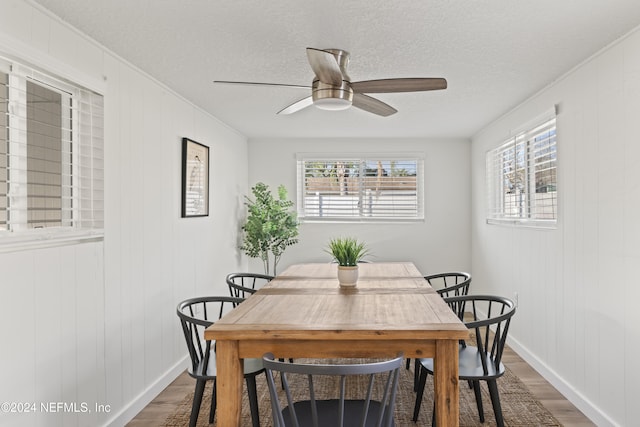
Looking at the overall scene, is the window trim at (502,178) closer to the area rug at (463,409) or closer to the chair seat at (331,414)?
the area rug at (463,409)

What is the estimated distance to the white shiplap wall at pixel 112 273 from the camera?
2000 millimetres

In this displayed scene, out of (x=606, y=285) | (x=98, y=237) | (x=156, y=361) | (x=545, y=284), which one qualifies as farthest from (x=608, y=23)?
(x=156, y=361)

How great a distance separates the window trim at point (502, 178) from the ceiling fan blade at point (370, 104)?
4.70 ft

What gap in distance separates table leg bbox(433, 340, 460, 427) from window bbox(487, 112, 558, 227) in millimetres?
1957

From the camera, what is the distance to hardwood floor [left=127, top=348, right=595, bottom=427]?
110 inches

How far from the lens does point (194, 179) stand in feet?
13.3

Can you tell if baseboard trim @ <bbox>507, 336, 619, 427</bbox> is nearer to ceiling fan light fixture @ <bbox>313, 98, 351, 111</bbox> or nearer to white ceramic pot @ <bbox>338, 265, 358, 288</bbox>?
white ceramic pot @ <bbox>338, 265, 358, 288</bbox>

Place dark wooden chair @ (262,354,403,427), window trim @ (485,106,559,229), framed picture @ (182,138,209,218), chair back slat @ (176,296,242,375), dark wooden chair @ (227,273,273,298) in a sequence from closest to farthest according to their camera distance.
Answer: dark wooden chair @ (262,354,403,427) < chair back slat @ (176,296,242,375) < dark wooden chair @ (227,273,273,298) < window trim @ (485,106,559,229) < framed picture @ (182,138,209,218)

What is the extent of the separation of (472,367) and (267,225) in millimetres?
3209

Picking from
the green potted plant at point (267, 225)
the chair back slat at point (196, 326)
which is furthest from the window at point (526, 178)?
the chair back slat at point (196, 326)

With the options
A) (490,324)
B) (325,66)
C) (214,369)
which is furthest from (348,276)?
(325,66)

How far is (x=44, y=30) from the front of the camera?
215 cm

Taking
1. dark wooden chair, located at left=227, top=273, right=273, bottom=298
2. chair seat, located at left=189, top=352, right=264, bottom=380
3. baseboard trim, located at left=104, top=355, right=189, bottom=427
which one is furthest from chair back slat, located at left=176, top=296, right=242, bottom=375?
baseboard trim, located at left=104, top=355, right=189, bottom=427

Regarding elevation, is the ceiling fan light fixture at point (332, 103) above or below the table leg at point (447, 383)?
above
